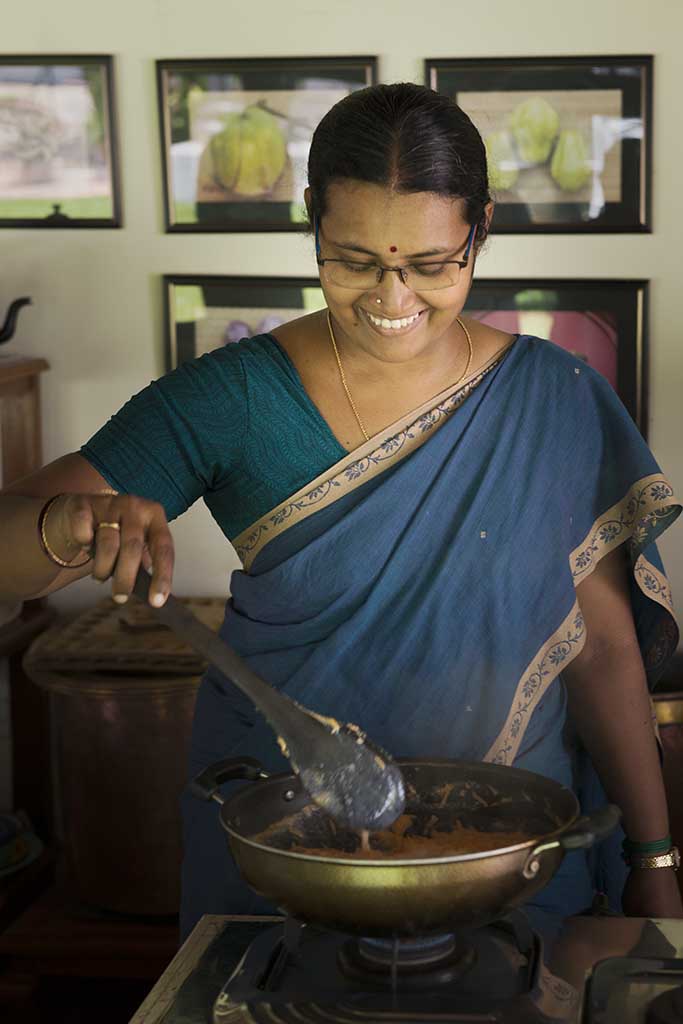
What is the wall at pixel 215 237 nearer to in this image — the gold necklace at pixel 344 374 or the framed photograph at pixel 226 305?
the framed photograph at pixel 226 305

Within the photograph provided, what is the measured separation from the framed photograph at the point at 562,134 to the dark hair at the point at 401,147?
5.46 feet

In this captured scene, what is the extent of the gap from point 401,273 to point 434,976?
826 millimetres

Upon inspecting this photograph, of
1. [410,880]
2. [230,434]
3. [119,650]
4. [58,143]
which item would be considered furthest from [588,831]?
[58,143]

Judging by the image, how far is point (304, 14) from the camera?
3.38 metres

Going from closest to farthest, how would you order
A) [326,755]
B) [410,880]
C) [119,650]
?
[410,880] → [326,755] → [119,650]

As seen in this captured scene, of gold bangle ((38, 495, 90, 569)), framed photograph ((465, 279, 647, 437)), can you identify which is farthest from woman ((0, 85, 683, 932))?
framed photograph ((465, 279, 647, 437))

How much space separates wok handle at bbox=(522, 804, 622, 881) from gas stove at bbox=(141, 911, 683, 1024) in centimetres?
11

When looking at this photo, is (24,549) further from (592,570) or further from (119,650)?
(119,650)

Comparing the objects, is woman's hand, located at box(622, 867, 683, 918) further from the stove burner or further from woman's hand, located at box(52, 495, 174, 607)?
woman's hand, located at box(52, 495, 174, 607)

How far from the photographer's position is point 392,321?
1.67 metres

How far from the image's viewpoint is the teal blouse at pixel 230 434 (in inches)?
69.7

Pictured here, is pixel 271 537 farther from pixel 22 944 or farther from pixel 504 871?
pixel 22 944

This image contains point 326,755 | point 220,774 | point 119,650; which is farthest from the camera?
point 119,650

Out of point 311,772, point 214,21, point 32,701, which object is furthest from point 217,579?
point 311,772
